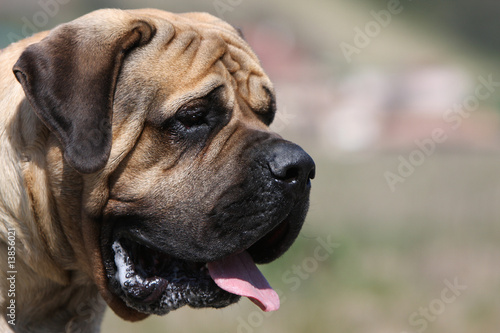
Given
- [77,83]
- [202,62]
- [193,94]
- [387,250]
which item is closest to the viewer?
[77,83]

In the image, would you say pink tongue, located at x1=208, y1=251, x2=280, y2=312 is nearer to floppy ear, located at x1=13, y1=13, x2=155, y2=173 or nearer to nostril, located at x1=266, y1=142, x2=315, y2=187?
nostril, located at x1=266, y1=142, x2=315, y2=187

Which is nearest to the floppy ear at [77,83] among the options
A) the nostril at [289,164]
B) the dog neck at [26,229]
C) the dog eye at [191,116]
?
the dog neck at [26,229]

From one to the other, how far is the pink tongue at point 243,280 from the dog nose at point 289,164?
0.41 m

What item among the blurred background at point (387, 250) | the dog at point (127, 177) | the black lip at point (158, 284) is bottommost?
the blurred background at point (387, 250)

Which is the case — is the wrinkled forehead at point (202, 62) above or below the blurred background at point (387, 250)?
above

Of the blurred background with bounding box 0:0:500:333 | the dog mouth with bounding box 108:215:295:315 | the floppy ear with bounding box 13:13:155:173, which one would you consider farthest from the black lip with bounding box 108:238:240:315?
the blurred background with bounding box 0:0:500:333

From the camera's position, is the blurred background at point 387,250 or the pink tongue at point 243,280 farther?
the blurred background at point 387,250

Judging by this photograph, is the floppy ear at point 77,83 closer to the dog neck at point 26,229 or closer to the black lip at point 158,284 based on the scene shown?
the dog neck at point 26,229

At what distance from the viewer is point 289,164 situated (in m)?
2.41

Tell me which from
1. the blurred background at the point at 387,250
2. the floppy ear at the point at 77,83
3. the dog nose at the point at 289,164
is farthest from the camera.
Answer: the blurred background at the point at 387,250

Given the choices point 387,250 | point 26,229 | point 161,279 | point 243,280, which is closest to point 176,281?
point 161,279

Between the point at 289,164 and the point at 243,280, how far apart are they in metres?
0.49

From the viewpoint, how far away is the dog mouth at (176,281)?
2469 mm

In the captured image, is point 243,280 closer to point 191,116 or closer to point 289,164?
point 289,164
